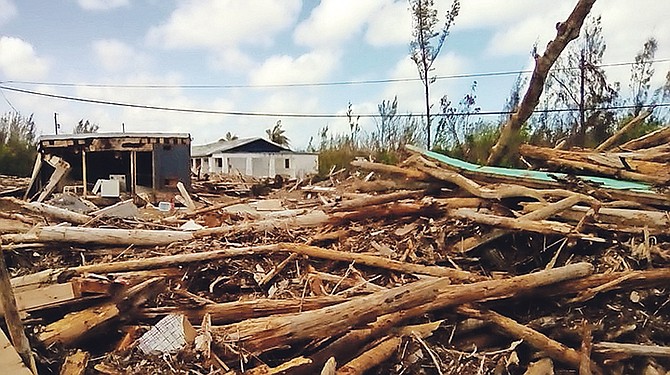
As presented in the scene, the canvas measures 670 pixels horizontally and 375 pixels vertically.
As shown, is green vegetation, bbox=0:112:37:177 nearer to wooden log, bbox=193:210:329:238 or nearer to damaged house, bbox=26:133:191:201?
damaged house, bbox=26:133:191:201

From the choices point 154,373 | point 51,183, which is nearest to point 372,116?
point 51,183

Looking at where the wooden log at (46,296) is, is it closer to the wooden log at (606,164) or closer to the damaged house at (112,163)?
the wooden log at (606,164)

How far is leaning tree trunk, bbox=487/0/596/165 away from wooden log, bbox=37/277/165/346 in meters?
4.57

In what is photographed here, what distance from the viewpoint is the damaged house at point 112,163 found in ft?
49.6

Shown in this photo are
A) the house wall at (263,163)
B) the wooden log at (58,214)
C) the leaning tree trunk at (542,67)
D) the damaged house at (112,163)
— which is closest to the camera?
the wooden log at (58,214)

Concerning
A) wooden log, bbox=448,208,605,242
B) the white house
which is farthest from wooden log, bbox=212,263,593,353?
the white house

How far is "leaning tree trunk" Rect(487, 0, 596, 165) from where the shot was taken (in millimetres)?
6016

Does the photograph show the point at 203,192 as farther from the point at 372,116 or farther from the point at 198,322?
the point at 198,322

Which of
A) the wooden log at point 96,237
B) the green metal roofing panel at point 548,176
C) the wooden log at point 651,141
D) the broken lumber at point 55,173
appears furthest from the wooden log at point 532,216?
the broken lumber at point 55,173

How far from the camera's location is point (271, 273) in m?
3.96

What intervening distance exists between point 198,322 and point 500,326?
183 centimetres

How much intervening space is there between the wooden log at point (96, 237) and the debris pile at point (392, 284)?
0.05 feet

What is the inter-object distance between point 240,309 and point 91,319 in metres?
0.82

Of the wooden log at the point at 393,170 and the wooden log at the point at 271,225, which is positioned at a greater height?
the wooden log at the point at 393,170
